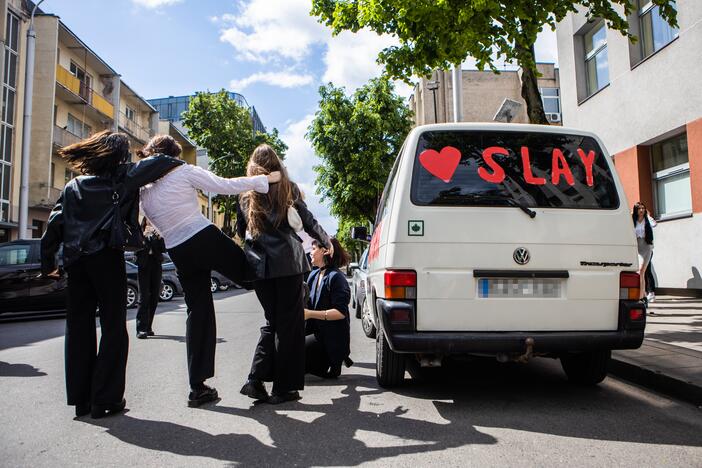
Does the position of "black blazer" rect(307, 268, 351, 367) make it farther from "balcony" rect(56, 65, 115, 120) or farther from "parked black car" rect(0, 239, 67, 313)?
"balcony" rect(56, 65, 115, 120)

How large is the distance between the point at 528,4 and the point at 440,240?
217 inches

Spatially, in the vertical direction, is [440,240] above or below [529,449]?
above

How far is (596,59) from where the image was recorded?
14.4m

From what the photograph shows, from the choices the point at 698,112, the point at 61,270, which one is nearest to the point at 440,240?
the point at 61,270

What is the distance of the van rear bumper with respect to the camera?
12.0ft

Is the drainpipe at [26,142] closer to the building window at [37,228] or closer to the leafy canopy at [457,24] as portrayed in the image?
the building window at [37,228]

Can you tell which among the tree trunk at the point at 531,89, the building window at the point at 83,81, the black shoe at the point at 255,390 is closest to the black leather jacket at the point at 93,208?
the black shoe at the point at 255,390

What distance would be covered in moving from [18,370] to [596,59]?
568 inches

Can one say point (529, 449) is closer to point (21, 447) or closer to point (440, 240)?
point (440, 240)

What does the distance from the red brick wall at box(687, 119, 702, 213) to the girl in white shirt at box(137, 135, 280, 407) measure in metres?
9.52

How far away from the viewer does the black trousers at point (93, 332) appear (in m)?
3.62

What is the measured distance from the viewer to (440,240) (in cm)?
373

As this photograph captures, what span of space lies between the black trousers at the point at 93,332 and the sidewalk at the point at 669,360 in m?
4.00

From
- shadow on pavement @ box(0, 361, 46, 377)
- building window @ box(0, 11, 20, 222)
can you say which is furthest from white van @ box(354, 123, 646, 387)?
building window @ box(0, 11, 20, 222)
